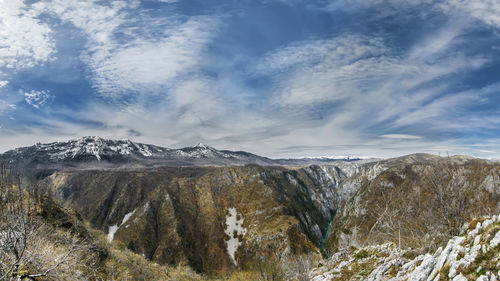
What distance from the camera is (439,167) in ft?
90.3

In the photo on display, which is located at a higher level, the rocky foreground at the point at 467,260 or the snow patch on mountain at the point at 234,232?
the rocky foreground at the point at 467,260

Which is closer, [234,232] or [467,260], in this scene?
[467,260]

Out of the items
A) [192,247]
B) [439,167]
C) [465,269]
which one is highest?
[439,167]

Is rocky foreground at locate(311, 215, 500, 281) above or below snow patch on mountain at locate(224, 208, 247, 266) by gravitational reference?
above

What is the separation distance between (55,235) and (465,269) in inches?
1367

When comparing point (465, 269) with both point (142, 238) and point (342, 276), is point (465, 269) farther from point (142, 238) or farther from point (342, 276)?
point (142, 238)

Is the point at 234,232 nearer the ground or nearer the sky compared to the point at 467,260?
nearer the ground

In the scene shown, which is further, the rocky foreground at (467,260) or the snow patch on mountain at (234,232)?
the snow patch on mountain at (234,232)

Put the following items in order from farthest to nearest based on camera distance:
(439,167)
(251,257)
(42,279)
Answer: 1. (251,257)
2. (439,167)
3. (42,279)

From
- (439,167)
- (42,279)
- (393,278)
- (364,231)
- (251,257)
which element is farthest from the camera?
(364,231)

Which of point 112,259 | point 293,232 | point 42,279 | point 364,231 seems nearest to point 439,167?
point 42,279

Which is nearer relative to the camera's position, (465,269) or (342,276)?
(465,269)

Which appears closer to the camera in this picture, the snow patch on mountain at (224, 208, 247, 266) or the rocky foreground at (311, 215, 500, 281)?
the rocky foreground at (311, 215, 500, 281)

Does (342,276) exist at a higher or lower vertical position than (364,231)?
higher
